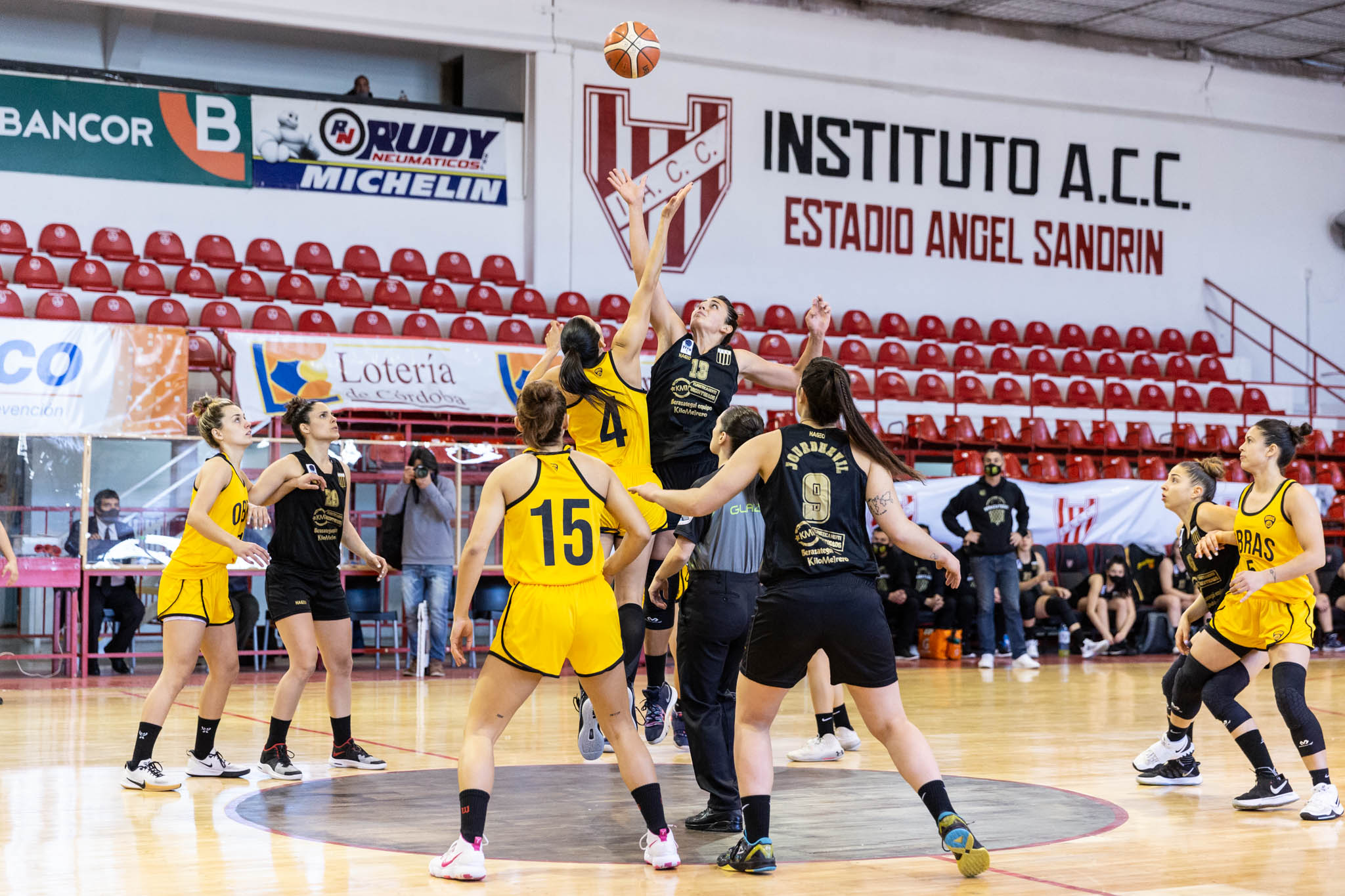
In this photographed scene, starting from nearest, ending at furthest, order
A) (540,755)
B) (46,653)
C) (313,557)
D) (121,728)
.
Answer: (313,557) < (540,755) < (121,728) < (46,653)

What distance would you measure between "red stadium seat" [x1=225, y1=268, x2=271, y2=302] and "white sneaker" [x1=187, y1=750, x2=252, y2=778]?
1066cm

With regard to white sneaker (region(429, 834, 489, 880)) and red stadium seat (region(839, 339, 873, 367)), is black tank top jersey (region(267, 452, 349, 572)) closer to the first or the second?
white sneaker (region(429, 834, 489, 880))

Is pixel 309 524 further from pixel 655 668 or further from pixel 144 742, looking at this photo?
pixel 655 668

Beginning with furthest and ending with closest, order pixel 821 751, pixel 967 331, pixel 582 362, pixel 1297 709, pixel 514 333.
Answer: pixel 967 331, pixel 514 333, pixel 821 751, pixel 582 362, pixel 1297 709

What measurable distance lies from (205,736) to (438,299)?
11277 mm

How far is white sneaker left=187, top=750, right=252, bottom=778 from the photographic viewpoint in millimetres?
7270

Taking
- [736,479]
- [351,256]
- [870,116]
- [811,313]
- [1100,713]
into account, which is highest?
[870,116]

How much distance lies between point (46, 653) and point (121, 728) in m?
4.48

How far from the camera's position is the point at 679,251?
20.6 metres

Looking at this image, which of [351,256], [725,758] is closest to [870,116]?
Answer: [351,256]

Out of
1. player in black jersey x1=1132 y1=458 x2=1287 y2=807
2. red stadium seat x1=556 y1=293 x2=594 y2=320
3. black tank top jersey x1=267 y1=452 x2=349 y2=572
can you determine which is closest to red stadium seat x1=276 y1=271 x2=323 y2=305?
red stadium seat x1=556 y1=293 x2=594 y2=320

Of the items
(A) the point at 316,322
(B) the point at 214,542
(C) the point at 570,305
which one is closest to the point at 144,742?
(B) the point at 214,542

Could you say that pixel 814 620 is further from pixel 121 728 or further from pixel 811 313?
pixel 121 728

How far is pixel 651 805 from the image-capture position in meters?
5.21
